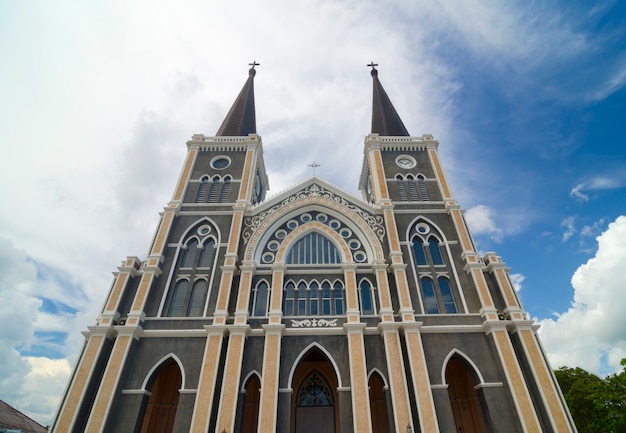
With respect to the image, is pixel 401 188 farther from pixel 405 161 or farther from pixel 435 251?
pixel 435 251

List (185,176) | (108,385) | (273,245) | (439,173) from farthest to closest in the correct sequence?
(439,173), (185,176), (273,245), (108,385)

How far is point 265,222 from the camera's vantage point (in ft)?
63.5

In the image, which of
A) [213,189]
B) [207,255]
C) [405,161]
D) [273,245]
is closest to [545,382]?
[273,245]

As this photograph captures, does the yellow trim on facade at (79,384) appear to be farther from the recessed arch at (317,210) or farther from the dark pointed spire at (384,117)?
the dark pointed spire at (384,117)

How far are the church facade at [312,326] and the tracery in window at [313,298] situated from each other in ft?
0.23

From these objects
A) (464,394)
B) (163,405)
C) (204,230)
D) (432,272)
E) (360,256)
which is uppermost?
(204,230)

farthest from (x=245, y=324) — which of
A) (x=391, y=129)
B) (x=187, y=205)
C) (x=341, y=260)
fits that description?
(x=391, y=129)

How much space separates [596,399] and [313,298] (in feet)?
70.1

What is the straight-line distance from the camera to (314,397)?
54.1 ft

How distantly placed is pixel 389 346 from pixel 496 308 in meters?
5.66

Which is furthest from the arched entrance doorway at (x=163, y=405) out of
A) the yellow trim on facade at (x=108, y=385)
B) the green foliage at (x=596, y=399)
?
the green foliage at (x=596, y=399)

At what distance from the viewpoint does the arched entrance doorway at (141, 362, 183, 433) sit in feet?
52.0

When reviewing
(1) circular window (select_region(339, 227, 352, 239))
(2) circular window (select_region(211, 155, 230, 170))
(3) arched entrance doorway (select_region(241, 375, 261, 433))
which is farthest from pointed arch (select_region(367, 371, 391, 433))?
(2) circular window (select_region(211, 155, 230, 170))

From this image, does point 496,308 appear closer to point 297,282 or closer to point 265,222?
point 297,282
